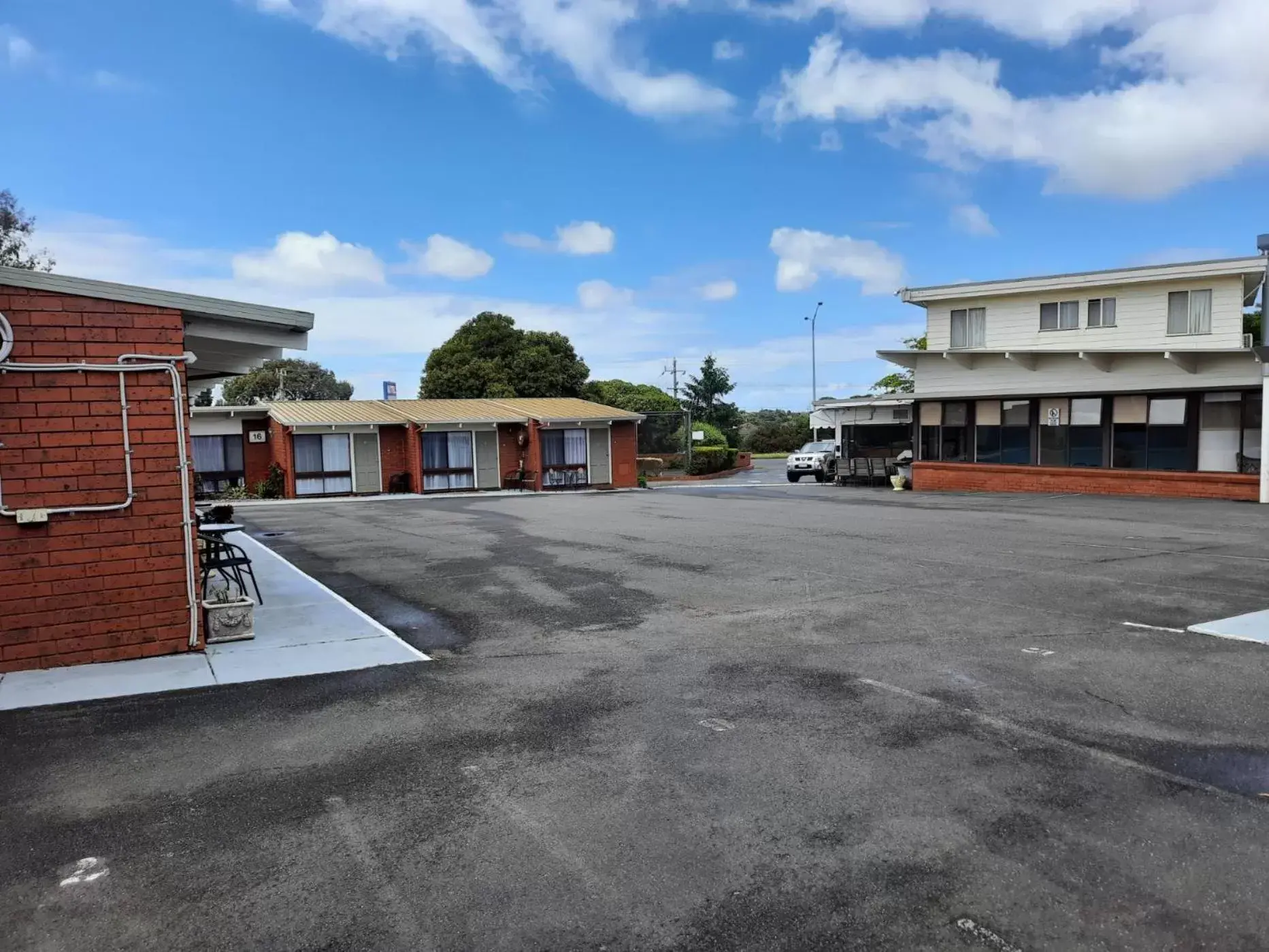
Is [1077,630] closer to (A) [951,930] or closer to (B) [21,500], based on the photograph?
(A) [951,930]

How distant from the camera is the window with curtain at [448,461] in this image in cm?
2967

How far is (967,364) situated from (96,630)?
2588cm

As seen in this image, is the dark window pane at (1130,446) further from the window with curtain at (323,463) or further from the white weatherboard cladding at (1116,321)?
the window with curtain at (323,463)

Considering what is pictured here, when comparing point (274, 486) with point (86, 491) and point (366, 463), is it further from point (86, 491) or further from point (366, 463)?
point (86, 491)

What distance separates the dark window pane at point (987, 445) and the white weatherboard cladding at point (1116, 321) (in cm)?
269

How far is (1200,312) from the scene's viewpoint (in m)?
22.9

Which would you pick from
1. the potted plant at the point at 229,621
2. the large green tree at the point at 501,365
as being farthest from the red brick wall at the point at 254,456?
the potted plant at the point at 229,621

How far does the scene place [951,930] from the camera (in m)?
2.98

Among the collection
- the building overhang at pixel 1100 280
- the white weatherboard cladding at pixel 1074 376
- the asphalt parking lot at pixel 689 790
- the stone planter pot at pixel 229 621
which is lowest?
the asphalt parking lot at pixel 689 790

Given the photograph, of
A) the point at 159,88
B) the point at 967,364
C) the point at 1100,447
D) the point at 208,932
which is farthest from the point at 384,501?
the point at 208,932

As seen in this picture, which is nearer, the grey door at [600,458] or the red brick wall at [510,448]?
the red brick wall at [510,448]

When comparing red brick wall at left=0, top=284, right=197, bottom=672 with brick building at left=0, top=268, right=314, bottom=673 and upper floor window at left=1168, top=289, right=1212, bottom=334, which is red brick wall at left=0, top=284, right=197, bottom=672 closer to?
brick building at left=0, top=268, right=314, bottom=673

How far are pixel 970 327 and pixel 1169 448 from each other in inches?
271

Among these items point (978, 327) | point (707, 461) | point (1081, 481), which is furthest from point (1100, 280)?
A: point (707, 461)
